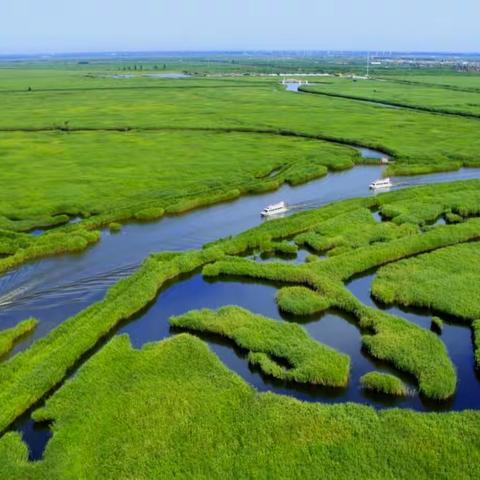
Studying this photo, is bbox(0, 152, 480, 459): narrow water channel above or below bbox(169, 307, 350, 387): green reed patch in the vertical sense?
below

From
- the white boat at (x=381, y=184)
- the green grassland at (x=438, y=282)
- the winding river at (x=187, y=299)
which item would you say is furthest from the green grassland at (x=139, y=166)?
the green grassland at (x=438, y=282)

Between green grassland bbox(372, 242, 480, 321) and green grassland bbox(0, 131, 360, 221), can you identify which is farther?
green grassland bbox(0, 131, 360, 221)

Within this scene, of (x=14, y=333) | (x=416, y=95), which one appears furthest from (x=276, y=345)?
(x=416, y=95)

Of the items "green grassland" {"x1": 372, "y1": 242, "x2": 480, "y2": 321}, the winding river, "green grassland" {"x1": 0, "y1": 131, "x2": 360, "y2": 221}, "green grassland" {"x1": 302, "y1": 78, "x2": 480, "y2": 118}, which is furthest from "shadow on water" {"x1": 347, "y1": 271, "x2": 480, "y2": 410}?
"green grassland" {"x1": 302, "y1": 78, "x2": 480, "y2": 118}

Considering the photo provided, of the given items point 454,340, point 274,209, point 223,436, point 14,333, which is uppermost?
point 223,436

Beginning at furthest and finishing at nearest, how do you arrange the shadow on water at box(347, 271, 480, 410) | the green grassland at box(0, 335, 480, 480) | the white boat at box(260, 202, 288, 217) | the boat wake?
the white boat at box(260, 202, 288, 217) < the boat wake < the shadow on water at box(347, 271, 480, 410) < the green grassland at box(0, 335, 480, 480)

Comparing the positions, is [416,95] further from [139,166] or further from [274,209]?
[274,209]

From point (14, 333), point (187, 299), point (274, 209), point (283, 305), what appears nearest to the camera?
point (14, 333)

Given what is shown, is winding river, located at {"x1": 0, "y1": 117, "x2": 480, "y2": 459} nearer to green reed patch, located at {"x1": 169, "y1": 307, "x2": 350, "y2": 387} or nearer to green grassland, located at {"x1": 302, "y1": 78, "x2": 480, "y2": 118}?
green reed patch, located at {"x1": 169, "y1": 307, "x2": 350, "y2": 387}

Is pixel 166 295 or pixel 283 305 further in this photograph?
pixel 166 295

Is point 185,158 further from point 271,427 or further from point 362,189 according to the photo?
point 271,427
